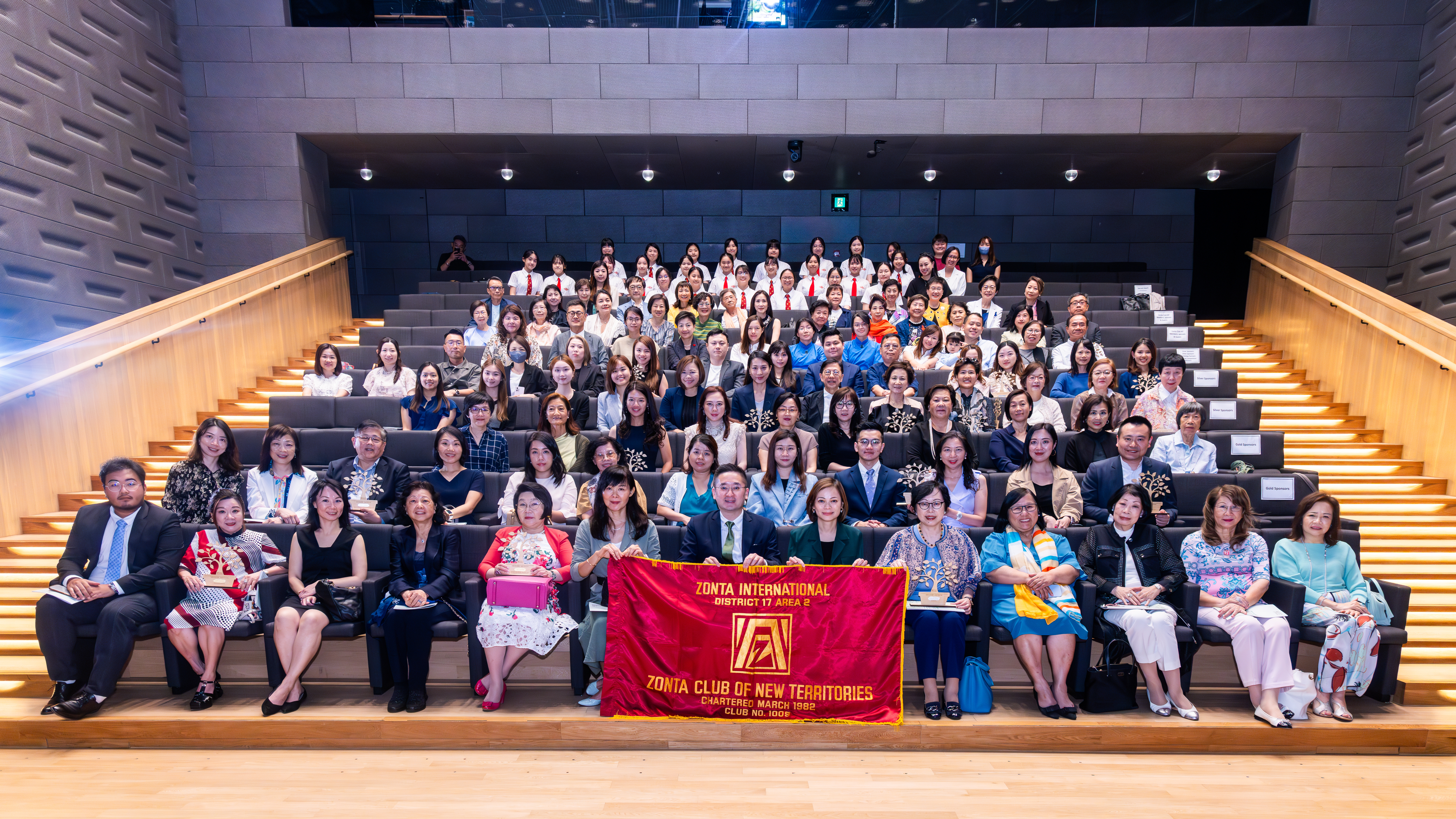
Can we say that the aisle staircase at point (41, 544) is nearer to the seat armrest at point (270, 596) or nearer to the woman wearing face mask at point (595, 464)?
the seat armrest at point (270, 596)

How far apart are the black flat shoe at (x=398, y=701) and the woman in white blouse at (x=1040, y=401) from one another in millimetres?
3440

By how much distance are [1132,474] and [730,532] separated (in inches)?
78.3

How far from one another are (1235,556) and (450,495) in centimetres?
359

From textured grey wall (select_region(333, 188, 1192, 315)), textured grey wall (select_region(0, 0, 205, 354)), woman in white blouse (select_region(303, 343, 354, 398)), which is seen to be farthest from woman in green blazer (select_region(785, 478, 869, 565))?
textured grey wall (select_region(333, 188, 1192, 315))

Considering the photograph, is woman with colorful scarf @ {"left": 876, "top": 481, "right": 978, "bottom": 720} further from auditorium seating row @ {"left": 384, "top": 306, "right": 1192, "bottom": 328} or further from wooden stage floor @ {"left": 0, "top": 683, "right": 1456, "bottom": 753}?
auditorium seating row @ {"left": 384, "top": 306, "right": 1192, "bottom": 328}

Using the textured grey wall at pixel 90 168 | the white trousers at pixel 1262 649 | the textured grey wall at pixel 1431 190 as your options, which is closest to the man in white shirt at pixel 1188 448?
the white trousers at pixel 1262 649

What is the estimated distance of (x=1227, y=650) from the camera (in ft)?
10.3

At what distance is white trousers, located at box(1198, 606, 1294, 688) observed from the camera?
2865 millimetres

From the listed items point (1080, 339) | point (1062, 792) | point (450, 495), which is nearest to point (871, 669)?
point (1062, 792)

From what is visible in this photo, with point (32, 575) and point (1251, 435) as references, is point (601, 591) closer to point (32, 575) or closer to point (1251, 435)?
point (32, 575)

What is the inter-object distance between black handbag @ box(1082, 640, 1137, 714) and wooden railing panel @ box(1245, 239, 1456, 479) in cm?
304

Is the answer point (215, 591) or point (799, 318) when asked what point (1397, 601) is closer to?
point (799, 318)

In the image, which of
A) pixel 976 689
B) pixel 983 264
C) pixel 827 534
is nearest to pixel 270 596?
pixel 827 534

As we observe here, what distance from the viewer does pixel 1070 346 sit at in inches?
197
